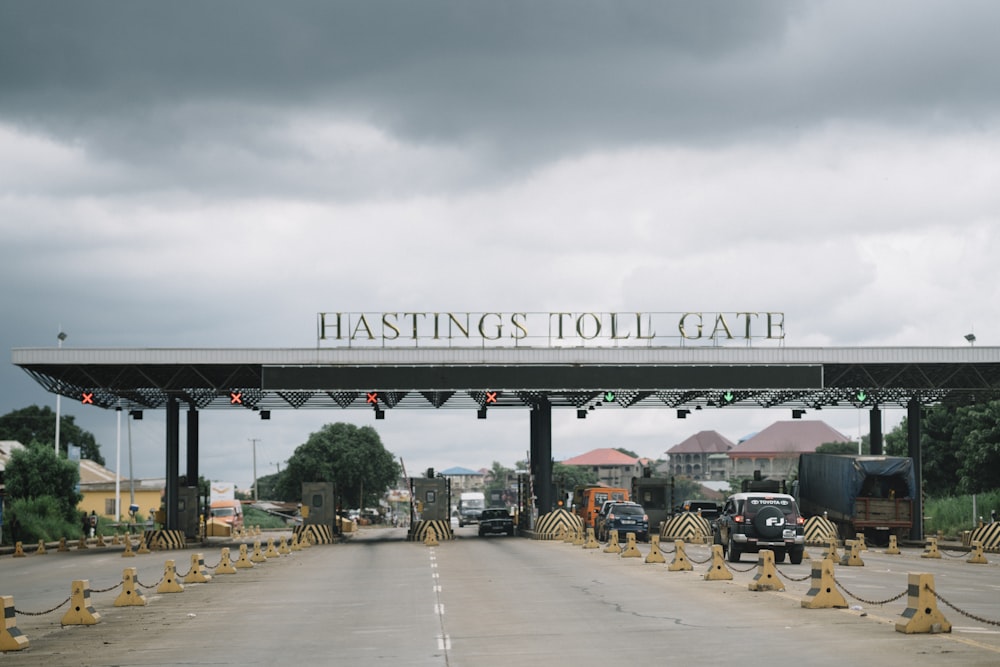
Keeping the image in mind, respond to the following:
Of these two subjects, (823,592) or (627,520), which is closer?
(823,592)

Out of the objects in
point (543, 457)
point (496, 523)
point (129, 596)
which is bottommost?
point (496, 523)

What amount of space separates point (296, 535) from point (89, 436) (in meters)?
112

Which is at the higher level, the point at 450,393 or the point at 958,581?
the point at 450,393

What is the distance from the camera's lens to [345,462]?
143 metres

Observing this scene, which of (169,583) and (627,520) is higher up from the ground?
(169,583)

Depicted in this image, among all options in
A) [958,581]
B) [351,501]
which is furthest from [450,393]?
[351,501]

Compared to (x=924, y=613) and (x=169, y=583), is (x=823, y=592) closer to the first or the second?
(x=924, y=613)

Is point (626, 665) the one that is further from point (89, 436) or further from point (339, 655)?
point (89, 436)

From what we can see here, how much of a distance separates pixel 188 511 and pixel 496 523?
16443mm

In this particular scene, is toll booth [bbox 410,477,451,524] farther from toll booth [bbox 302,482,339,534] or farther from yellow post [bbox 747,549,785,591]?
yellow post [bbox 747,549,785,591]

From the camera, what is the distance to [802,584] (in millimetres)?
26906

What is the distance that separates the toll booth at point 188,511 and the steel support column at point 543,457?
17.3m

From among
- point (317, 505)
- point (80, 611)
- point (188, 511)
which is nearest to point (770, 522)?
point (80, 611)

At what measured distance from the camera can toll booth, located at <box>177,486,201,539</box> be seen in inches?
2539
